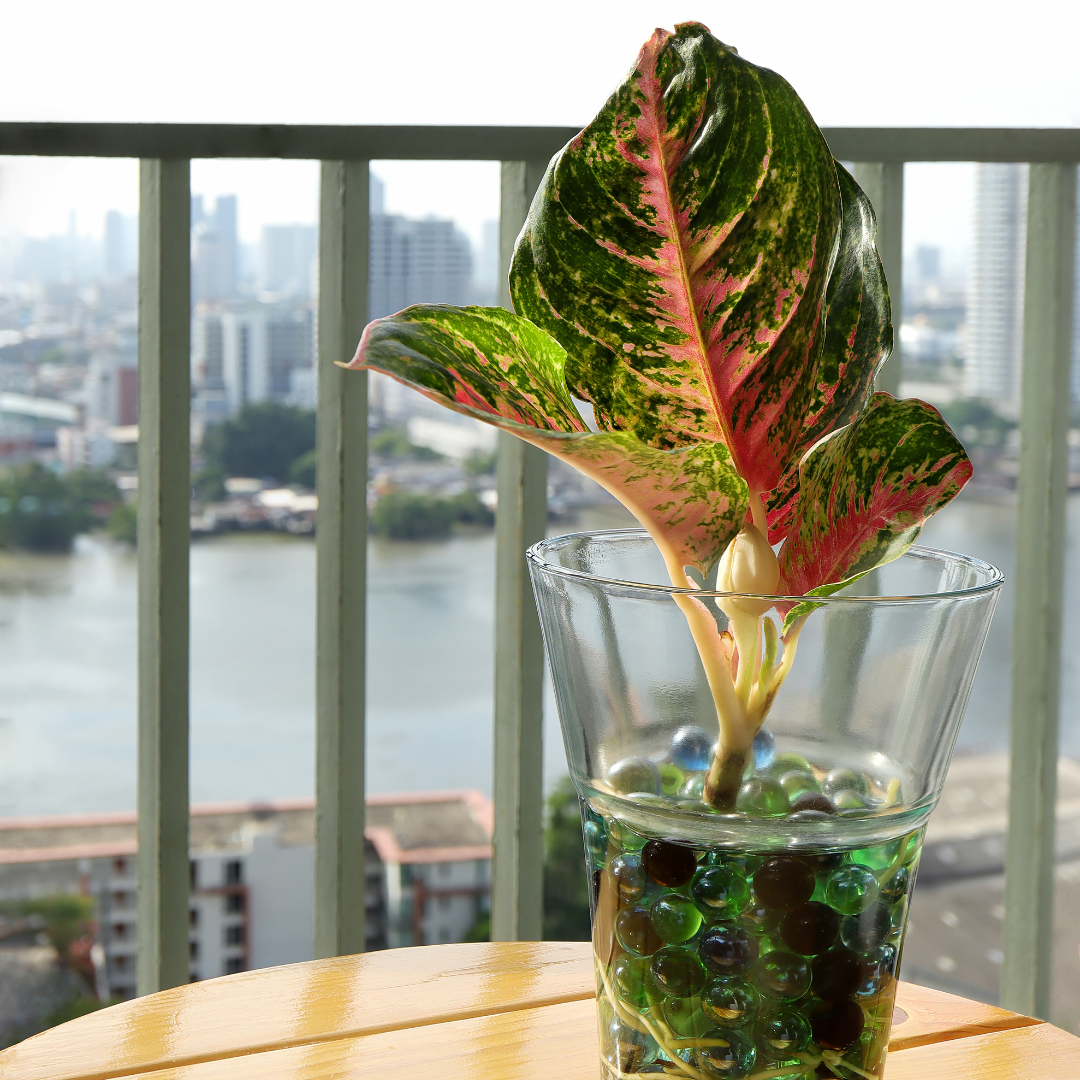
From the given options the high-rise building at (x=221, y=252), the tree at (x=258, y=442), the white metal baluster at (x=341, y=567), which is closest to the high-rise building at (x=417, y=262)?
the high-rise building at (x=221, y=252)

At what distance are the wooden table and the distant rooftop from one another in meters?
8.22

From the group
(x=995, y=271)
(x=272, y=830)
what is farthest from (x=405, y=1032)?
(x=272, y=830)

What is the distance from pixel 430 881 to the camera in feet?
26.9

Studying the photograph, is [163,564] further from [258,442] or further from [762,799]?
[258,442]

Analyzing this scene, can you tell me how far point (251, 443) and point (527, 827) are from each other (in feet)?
21.1

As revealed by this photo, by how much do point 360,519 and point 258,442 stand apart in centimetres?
643

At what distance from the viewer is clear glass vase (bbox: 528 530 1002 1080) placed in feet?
1.15

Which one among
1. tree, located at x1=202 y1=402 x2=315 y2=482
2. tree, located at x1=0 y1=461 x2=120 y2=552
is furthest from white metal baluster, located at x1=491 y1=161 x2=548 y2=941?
tree, located at x1=0 y1=461 x2=120 y2=552

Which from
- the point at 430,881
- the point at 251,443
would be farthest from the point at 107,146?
the point at 430,881

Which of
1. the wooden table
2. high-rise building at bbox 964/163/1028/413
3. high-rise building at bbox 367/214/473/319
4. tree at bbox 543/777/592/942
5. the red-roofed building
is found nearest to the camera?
the wooden table

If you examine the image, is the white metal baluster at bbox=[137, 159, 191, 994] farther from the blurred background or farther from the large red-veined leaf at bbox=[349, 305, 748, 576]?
the blurred background

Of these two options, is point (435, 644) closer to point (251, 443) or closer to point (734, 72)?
point (251, 443)

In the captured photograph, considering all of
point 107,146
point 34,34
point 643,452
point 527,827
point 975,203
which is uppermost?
point 34,34

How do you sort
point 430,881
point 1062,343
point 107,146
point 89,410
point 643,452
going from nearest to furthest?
point 643,452
point 107,146
point 1062,343
point 89,410
point 430,881
